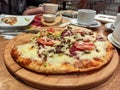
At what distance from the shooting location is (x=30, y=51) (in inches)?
28.5

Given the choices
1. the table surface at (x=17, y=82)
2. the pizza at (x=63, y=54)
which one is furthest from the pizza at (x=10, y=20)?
the table surface at (x=17, y=82)

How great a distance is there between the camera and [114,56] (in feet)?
2.55

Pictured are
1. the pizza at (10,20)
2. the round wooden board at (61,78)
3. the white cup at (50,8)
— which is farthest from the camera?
the white cup at (50,8)

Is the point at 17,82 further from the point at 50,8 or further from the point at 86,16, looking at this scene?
the point at 50,8

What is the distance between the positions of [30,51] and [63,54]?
0.13m

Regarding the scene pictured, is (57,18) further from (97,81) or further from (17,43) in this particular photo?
(97,81)

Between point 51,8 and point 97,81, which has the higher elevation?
point 51,8

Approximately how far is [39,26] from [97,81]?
62cm

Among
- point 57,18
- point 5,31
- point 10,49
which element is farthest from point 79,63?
point 57,18

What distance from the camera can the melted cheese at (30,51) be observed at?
→ 0.69m

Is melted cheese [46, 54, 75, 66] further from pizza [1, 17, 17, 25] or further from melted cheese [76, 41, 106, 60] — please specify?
pizza [1, 17, 17, 25]

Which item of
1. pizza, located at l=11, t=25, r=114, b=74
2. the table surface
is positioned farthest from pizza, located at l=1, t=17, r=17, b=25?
the table surface

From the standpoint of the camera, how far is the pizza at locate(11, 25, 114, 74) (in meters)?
0.64

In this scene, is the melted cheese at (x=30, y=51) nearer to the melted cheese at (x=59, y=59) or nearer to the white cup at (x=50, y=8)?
the melted cheese at (x=59, y=59)
